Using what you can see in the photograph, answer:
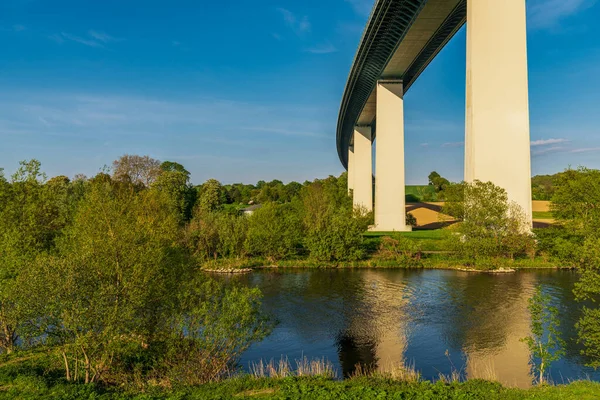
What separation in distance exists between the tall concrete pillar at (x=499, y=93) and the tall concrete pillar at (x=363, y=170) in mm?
31978

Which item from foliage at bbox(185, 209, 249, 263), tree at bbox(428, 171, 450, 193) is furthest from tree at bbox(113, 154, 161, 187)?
tree at bbox(428, 171, 450, 193)

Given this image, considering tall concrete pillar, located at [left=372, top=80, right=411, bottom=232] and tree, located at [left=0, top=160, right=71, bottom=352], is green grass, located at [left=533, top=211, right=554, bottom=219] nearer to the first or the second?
tall concrete pillar, located at [left=372, top=80, right=411, bottom=232]

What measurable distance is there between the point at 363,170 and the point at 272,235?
32909 millimetres

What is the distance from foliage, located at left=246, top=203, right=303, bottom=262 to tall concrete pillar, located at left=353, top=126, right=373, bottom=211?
28.6 m

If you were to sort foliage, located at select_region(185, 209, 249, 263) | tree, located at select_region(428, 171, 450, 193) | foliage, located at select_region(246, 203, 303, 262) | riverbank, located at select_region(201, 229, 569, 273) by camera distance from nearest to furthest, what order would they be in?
riverbank, located at select_region(201, 229, 569, 273) < foliage, located at select_region(185, 209, 249, 263) < foliage, located at select_region(246, 203, 303, 262) < tree, located at select_region(428, 171, 450, 193)

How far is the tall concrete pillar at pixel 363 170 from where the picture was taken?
6406 cm

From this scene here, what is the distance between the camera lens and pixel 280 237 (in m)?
34.7

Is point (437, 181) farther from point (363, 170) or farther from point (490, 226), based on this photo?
point (490, 226)

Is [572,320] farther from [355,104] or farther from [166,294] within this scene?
[355,104]

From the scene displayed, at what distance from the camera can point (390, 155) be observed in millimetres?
48750

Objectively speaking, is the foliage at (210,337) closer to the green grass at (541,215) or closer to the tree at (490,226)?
the tree at (490,226)

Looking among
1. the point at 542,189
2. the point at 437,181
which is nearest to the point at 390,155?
the point at 542,189

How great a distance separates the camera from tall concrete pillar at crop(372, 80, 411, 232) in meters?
48.8

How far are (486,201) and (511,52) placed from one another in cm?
1053
